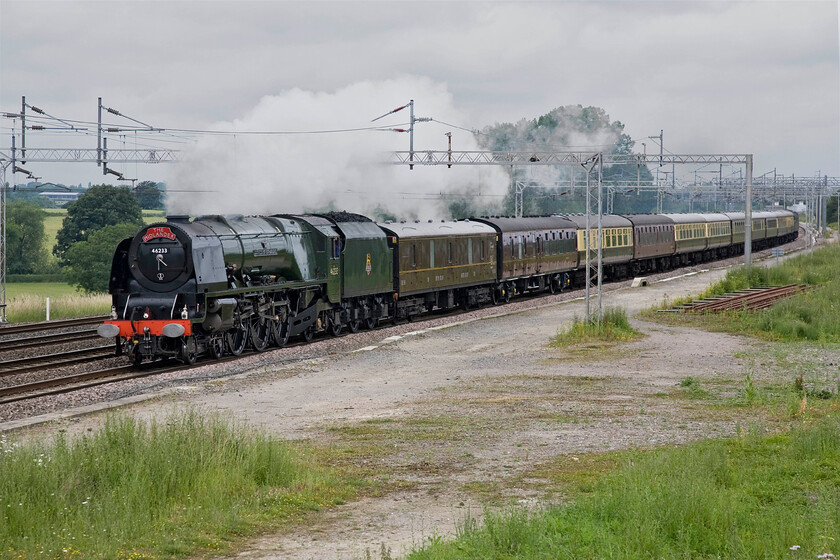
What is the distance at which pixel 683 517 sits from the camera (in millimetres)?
8641

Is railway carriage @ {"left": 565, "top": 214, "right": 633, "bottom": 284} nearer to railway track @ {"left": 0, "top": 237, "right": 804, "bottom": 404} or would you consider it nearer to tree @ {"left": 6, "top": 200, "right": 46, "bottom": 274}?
railway track @ {"left": 0, "top": 237, "right": 804, "bottom": 404}

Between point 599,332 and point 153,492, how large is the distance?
1796cm

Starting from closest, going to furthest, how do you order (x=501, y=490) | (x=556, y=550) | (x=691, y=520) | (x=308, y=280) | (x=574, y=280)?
(x=556, y=550) → (x=691, y=520) → (x=501, y=490) → (x=308, y=280) → (x=574, y=280)

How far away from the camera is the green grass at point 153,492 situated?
836 cm

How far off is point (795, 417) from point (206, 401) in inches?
377

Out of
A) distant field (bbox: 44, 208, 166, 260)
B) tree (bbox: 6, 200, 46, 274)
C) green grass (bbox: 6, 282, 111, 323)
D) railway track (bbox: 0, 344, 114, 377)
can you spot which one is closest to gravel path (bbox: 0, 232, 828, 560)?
railway track (bbox: 0, 344, 114, 377)

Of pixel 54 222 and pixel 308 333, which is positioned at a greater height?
pixel 54 222

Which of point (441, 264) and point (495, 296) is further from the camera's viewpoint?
point (495, 296)

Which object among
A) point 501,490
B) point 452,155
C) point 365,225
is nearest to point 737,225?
point 452,155

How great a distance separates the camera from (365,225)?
29797 mm

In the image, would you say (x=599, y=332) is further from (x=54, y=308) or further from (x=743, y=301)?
(x=54, y=308)

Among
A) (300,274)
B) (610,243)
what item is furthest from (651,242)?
(300,274)

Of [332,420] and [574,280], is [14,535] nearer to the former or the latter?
[332,420]

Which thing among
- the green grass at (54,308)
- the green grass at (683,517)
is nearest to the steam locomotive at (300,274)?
the green grass at (54,308)
